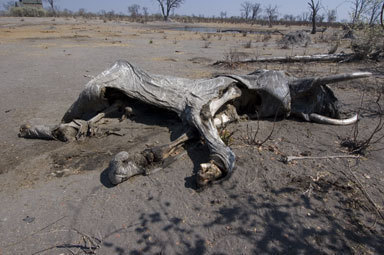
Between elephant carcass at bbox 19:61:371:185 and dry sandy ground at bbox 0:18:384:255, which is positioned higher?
elephant carcass at bbox 19:61:371:185

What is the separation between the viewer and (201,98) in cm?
378

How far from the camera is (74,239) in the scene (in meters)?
2.32

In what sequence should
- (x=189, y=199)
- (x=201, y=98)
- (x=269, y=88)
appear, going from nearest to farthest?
(x=189, y=199), (x=201, y=98), (x=269, y=88)

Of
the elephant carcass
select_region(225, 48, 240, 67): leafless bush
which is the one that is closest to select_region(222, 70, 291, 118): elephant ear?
the elephant carcass

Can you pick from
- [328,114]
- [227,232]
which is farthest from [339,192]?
[328,114]

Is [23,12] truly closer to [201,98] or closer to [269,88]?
[201,98]

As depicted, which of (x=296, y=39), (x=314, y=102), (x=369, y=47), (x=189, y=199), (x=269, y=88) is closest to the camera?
(x=189, y=199)

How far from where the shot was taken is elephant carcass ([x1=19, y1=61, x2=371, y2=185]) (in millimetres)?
3739

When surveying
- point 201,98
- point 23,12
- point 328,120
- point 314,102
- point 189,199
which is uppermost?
point 23,12

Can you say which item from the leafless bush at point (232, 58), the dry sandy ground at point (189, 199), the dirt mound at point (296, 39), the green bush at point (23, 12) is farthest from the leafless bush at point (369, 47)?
the green bush at point (23, 12)

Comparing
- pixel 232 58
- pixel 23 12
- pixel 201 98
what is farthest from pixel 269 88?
pixel 23 12

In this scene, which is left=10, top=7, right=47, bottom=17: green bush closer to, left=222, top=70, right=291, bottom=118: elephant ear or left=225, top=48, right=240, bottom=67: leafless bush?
left=225, top=48, right=240, bottom=67: leafless bush

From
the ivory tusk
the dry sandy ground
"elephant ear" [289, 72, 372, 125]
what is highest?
"elephant ear" [289, 72, 372, 125]

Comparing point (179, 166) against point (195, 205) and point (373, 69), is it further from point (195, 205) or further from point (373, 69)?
point (373, 69)
